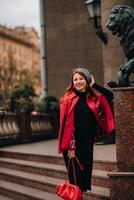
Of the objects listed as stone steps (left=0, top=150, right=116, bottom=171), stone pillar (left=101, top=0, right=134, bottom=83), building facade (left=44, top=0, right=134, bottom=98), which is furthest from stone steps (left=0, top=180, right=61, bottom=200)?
building facade (left=44, top=0, right=134, bottom=98)

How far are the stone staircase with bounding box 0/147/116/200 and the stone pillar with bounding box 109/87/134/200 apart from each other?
20.0 inches

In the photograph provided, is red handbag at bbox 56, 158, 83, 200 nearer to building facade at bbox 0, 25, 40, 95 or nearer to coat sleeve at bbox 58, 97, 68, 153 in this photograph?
coat sleeve at bbox 58, 97, 68, 153

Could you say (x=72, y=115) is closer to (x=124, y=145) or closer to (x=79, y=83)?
(x=79, y=83)

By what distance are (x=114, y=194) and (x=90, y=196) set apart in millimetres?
872

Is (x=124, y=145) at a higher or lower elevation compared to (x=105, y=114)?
lower

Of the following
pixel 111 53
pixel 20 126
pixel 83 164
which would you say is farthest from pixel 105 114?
pixel 20 126

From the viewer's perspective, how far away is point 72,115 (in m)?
6.12

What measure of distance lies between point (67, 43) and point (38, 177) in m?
12.2

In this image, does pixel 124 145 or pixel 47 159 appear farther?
pixel 47 159

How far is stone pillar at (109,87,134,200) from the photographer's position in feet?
21.7

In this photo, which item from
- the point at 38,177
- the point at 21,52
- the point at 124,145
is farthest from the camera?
the point at 21,52

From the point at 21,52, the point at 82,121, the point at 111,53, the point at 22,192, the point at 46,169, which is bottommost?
the point at 22,192

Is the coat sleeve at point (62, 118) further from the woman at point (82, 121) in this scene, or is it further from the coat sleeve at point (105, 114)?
the coat sleeve at point (105, 114)

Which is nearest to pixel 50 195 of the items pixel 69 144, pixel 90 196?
pixel 90 196
